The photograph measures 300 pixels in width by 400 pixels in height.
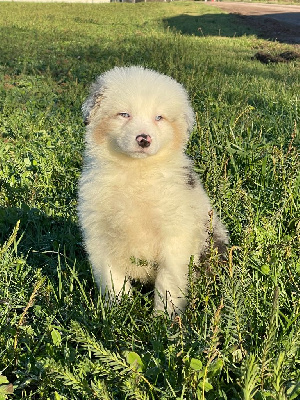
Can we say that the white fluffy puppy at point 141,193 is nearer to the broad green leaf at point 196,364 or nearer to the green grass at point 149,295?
the green grass at point 149,295

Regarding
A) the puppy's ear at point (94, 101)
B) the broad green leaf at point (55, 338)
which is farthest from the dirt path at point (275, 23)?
the broad green leaf at point (55, 338)

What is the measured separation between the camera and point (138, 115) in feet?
9.73

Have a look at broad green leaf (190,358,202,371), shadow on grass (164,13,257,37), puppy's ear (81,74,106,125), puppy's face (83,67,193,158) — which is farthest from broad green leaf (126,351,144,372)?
shadow on grass (164,13,257,37)

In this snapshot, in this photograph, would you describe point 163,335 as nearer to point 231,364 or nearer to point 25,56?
point 231,364

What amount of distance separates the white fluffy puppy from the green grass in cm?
21

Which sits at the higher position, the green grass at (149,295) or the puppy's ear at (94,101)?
the puppy's ear at (94,101)

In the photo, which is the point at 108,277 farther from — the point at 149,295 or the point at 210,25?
the point at 210,25

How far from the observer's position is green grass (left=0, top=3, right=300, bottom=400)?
6.69 ft

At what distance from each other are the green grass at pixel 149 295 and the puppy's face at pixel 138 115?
647 mm

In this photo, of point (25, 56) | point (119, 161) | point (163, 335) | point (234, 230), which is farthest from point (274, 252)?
point (25, 56)

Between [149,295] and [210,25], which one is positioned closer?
[149,295]

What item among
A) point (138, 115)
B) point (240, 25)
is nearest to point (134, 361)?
point (138, 115)

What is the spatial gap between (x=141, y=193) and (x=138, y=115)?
50cm

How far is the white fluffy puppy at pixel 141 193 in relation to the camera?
2.82m
